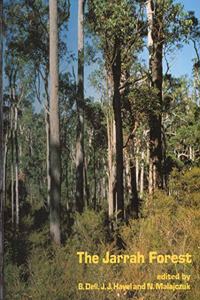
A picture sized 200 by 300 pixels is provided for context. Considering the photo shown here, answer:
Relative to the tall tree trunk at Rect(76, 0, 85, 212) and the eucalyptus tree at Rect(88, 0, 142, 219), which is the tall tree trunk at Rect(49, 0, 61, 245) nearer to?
the eucalyptus tree at Rect(88, 0, 142, 219)

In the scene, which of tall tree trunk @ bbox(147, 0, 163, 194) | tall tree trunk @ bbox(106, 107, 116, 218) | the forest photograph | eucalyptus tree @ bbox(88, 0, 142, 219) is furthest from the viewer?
tall tree trunk @ bbox(106, 107, 116, 218)

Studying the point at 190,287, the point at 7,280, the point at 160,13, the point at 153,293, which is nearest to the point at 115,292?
the point at 153,293

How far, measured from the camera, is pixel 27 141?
1625 inches

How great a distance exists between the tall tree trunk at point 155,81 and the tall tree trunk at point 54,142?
10.1ft

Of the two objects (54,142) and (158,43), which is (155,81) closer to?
(158,43)

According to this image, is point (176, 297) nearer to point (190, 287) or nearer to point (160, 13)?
point (190, 287)

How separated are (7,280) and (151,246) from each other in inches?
73.5

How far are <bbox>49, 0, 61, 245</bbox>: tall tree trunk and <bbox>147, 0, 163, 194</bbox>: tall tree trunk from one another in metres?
3.08

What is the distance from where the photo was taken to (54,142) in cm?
988

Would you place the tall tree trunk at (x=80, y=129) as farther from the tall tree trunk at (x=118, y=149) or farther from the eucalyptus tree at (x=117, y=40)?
the tall tree trunk at (x=118, y=149)

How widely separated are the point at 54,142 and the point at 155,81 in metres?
4.21

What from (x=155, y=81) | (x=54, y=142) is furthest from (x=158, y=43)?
(x=54, y=142)

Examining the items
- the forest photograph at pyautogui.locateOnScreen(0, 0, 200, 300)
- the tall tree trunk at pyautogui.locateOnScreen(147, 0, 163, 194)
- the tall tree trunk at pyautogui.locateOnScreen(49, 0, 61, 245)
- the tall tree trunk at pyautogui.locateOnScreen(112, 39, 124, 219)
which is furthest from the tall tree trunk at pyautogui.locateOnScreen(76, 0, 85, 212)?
the tall tree trunk at pyautogui.locateOnScreen(49, 0, 61, 245)

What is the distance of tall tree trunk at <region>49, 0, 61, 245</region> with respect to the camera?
388 inches
